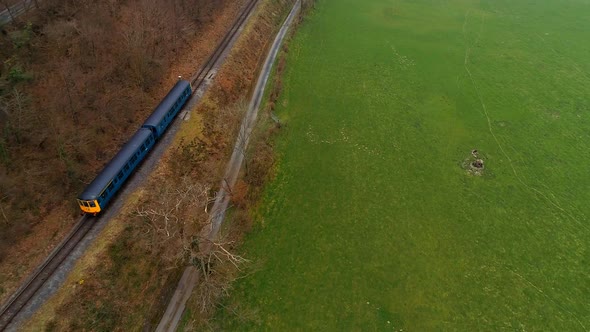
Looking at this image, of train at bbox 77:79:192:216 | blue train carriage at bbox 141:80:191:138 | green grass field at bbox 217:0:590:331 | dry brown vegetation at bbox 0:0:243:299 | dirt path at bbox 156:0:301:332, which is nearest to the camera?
dirt path at bbox 156:0:301:332

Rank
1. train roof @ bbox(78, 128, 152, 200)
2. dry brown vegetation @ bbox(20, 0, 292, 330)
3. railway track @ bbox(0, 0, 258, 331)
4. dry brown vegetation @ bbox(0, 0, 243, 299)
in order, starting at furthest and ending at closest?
train roof @ bbox(78, 128, 152, 200)
dry brown vegetation @ bbox(0, 0, 243, 299)
dry brown vegetation @ bbox(20, 0, 292, 330)
railway track @ bbox(0, 0, 258, 331)

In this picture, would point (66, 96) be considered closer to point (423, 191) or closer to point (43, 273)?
point (43, 273)

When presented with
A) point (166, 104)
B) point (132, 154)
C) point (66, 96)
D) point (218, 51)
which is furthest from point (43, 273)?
point (218, 51)

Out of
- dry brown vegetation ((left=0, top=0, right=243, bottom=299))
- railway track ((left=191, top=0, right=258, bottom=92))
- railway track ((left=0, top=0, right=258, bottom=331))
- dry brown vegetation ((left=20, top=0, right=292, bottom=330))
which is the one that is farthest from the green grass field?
dry brown vegetation ((left=0, top=0, right=243, bottom=299))

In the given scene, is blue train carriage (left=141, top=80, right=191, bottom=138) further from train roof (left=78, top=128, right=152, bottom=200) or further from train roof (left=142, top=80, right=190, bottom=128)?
train roof (left=78, top=128, right=152, bottom=200)

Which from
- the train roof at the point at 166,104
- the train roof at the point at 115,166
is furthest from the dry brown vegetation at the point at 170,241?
the train roof at the point at 115,166

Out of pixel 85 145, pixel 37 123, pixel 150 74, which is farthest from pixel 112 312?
pixel 150 74
